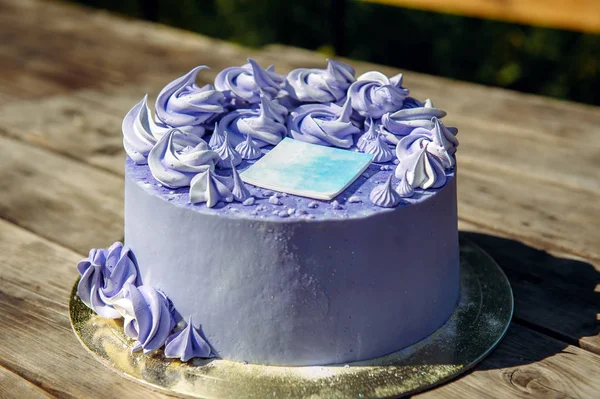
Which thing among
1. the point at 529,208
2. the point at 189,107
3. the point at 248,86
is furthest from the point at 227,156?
the point at 529,208

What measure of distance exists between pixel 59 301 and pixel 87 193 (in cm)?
62

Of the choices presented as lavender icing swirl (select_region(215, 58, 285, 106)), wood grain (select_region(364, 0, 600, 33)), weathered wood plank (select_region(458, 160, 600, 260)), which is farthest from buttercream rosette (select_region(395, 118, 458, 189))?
wood grain (select_region(364, 0, 600, 33))

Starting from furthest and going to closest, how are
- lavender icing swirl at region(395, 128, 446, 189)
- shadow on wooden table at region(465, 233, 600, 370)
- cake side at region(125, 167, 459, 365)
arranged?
shadow on wooden table at region(465, 233, 600, 370), lavender icing swirl at region(395, 128, 446, 189), cake side at region(125, 167, 459, 365)

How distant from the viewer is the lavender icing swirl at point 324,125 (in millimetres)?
1751

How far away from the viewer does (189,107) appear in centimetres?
174

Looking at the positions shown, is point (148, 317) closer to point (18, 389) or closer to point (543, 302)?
point (18, 389)

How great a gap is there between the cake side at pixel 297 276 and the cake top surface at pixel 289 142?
0.10 ft

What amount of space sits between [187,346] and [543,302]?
0.85m

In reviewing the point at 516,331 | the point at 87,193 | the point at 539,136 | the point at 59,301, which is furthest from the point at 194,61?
the point at 516,331

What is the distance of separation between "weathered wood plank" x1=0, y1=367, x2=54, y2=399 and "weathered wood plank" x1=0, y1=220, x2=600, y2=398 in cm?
1

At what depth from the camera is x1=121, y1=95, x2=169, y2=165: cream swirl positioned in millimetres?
1692

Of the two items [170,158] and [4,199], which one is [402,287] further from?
[4,199]

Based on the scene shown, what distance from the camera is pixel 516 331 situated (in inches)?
69.8

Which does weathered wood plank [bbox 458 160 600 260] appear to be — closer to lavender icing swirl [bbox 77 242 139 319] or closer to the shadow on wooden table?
the shadow on wooden table
